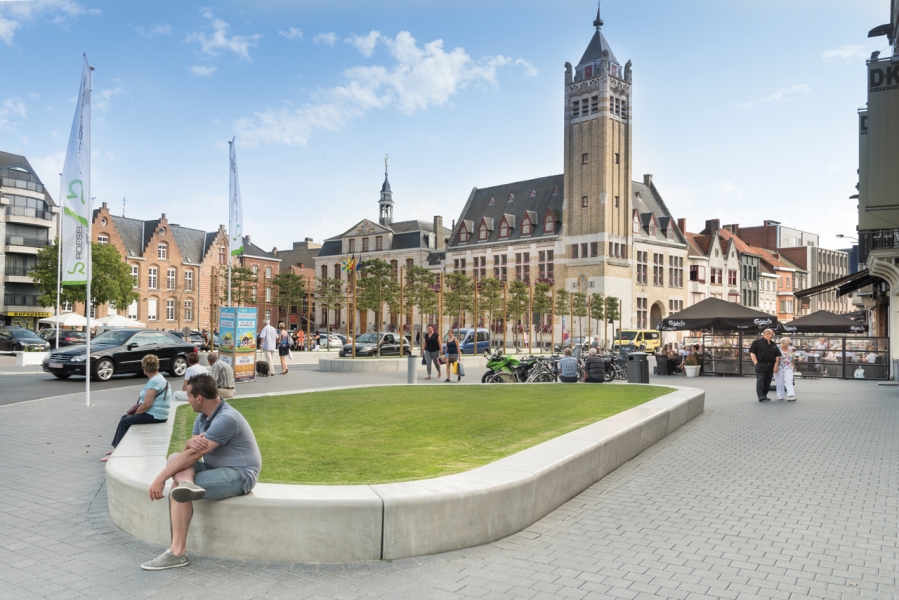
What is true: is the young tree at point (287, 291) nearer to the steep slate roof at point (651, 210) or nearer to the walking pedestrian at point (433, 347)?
the walking pedestrian at point (433, 347)

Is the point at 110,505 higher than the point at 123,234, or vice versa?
the point at 123,234

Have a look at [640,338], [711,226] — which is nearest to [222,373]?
[640,338]

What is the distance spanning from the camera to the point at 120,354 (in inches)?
863

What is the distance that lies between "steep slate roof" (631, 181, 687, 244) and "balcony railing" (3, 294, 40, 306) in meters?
59.6

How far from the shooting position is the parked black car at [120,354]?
70.6 ft

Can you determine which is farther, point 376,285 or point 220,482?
point 376,285

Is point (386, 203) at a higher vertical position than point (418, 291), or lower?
higher

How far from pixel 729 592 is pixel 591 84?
71.5 metres

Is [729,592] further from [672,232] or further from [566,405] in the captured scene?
[672,232]

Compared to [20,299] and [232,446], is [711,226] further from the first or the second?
[232,446]

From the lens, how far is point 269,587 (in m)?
4.91

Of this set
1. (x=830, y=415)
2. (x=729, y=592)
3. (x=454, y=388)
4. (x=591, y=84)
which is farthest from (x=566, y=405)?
(x=591, y=84)

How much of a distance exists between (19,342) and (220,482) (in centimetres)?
4355

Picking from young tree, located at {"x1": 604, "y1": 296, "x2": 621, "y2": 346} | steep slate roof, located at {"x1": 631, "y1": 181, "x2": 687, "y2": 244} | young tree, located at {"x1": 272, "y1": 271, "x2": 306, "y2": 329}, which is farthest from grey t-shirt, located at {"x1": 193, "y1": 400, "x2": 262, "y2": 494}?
steep slate roof, located at {"x1": 631, "y1": 181, "x2": 687, "y2": 244}
